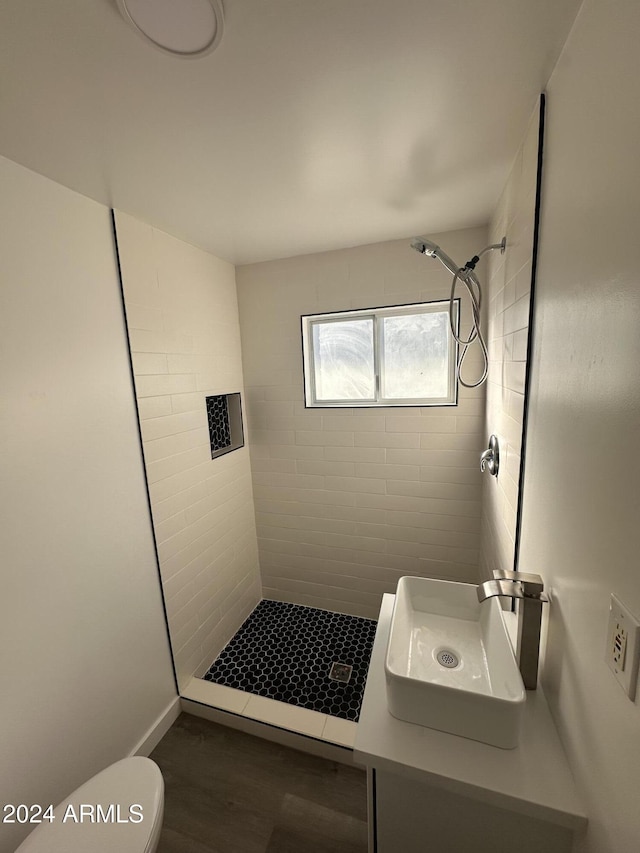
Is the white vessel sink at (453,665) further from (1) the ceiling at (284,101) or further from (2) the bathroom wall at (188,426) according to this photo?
(1) the ceiling at (284,101)

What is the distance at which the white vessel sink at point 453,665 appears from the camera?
0.85 metres

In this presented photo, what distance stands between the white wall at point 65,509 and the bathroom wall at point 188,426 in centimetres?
11

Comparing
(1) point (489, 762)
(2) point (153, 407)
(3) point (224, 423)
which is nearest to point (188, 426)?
(2) point (153, 407)

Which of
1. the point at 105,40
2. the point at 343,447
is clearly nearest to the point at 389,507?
the point at 343,447

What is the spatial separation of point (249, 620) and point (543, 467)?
2359 millimetres

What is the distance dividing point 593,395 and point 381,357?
1645mm

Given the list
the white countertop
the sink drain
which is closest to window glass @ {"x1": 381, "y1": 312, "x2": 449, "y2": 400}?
the sink drain

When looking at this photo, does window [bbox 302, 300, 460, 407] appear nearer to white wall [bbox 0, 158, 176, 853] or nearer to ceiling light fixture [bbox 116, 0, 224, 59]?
white wall [bbox 0, 158, 176, 853]

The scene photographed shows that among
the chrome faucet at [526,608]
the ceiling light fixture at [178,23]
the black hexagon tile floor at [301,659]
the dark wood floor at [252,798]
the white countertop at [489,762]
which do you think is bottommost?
the dark wood floor at [252,798]

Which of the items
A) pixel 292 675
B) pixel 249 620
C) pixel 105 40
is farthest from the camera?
pixel 249 620

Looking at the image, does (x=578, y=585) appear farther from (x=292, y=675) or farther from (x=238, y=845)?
(x=292, y=675)

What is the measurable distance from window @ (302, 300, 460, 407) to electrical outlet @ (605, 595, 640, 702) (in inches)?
63.4

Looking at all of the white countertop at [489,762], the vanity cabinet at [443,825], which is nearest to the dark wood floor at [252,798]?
the vanity cabinet at [443,825]

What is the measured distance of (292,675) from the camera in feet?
6.61
